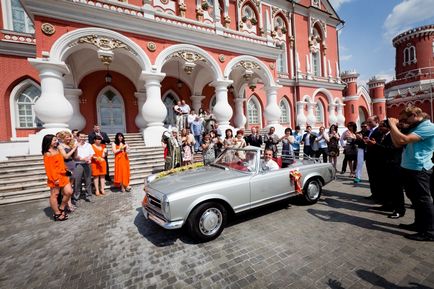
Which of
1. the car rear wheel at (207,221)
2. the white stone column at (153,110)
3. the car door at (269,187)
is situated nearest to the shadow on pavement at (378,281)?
the car door at (269,187)

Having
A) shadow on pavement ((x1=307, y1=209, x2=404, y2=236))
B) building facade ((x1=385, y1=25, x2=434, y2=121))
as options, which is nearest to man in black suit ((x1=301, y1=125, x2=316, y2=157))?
shadow on pavement ((x1=307, y1=209, x2=404, y2=236))

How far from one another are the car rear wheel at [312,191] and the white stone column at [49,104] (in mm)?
8539

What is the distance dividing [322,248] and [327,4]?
27.8 metres

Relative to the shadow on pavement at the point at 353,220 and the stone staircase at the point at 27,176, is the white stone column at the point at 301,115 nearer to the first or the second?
the stone staircase at the point at 27,176

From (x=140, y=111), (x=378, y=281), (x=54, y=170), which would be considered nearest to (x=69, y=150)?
(x=54, y=170)

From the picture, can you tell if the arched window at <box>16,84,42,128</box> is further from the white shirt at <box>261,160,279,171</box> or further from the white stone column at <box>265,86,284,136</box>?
the white stone column at <box>265,86,284,136</box>

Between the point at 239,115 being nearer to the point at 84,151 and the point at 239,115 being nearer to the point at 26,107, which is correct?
the point at 84,151

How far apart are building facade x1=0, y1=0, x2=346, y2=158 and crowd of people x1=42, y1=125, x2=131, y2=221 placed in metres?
3.16

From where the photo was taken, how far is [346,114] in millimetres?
24250

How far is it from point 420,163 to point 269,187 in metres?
2.23

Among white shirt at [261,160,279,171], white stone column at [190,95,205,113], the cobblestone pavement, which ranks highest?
white stone column at [190,95,205,113]

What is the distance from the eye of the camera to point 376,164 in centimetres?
429

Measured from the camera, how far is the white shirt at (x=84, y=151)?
522cm

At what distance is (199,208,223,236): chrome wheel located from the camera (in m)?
3.08
